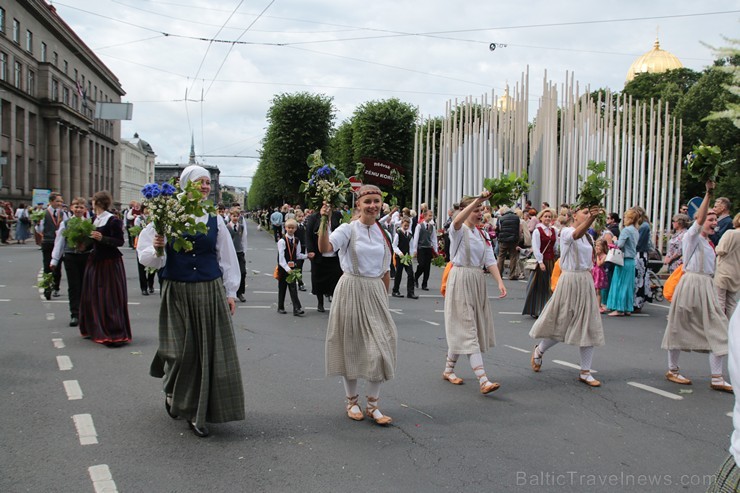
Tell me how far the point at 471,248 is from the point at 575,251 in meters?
1.26

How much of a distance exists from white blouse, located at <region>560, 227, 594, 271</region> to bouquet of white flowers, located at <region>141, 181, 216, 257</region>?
13.8ft

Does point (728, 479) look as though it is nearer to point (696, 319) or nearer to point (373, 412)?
point (373, 412)

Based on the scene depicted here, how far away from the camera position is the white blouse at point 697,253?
7109 mm

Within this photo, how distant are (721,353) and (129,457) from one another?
5956 millimetres

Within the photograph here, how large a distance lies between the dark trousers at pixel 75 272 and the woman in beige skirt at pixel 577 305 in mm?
6711

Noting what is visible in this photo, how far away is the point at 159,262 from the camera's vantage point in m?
5.00

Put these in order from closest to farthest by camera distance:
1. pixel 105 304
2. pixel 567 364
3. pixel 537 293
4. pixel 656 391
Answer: pixel 656 391, pixel 567 364, pixel 105 304, pixel 537 293

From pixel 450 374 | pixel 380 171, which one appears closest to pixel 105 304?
pixel 450 374

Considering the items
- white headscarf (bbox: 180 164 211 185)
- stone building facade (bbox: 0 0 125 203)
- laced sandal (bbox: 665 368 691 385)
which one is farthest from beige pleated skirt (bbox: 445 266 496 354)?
stone building facade (bbox: 0 0 125 203)

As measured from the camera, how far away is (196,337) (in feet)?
16.5

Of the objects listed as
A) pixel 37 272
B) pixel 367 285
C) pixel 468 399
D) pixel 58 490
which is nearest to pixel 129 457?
pixel 58 490

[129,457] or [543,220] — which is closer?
[129,457]

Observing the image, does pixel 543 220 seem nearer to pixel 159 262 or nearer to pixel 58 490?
pixel 159 262

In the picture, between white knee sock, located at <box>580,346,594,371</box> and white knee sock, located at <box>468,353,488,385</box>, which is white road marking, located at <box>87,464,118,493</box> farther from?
white knee sock, located at <box>580,346,594,371</box>
